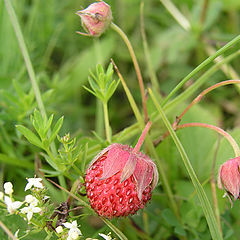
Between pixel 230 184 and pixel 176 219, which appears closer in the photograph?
pixel 230 184

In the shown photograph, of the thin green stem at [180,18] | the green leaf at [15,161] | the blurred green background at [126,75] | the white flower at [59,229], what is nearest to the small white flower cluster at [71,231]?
the white flower at [59,229]

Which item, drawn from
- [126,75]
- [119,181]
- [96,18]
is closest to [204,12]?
[126,75]

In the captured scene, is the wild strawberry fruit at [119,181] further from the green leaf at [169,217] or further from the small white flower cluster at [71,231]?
the green leaf at [169,217]

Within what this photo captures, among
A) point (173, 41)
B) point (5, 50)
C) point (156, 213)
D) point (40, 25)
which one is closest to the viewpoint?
point (156, 213)

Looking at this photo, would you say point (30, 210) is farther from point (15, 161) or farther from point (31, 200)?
point (15, 161)

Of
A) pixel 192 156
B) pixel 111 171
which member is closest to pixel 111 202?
pixel 111 171

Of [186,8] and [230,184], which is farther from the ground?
[186,8]

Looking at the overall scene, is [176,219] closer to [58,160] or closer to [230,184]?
[230,184]
